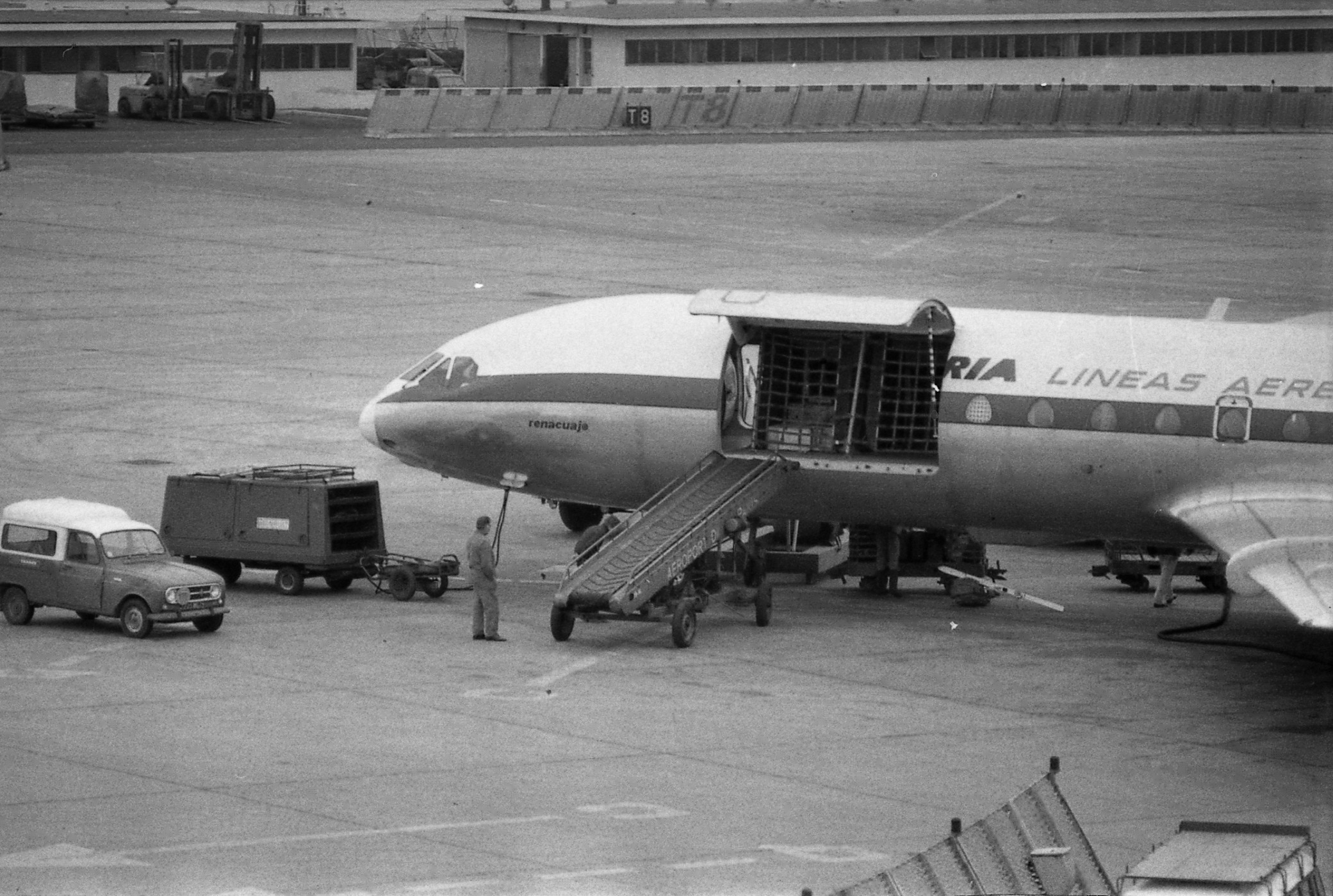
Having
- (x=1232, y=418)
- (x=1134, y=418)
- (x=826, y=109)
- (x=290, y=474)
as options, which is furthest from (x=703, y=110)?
(x=1232, y=418)

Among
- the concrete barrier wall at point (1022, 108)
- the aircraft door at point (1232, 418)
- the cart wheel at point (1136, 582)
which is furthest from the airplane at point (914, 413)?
the concrete barrier wall at point (1022, 108)

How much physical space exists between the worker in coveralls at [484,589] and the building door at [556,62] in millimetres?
94684

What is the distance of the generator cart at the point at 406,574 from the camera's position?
36.0 meters

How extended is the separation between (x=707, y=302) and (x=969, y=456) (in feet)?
15.5

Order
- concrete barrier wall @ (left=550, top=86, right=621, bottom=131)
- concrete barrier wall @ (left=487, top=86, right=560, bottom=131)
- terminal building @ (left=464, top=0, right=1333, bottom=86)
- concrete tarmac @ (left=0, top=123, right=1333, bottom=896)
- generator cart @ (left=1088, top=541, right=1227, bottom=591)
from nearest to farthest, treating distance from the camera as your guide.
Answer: concrete tarmac @ (left=0, top=123, right=1333, bottom=896), generator cart @ (left=1088, top=541, right=1227, bottom=591), concrete barrier wall @ (left=487, top=86, right=560, bottom=131), concrete barrier wall @ (left=550, top=86, right=621, bottom=131), terminal building @ (left=464, top=0, right=1333, bottom=86)

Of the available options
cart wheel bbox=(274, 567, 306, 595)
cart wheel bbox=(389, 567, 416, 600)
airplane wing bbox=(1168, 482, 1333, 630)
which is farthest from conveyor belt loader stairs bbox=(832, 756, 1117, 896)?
cart wheel bbox=(274, 567, 306, 595)

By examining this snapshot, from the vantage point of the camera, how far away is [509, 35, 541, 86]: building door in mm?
127438

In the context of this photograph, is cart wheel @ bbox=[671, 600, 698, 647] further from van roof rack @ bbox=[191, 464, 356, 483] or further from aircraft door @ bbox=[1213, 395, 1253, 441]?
aircraft door @ bbox=[1213, 395, 1253, 441]

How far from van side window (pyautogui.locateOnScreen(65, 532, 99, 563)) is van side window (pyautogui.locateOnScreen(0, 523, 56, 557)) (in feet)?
0.88

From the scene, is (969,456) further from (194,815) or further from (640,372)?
(194,815)

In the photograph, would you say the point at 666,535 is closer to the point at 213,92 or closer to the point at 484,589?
the point at 484,589

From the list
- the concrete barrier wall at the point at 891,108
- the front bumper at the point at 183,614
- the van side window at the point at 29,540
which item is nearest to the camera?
the front bumper at the point at 183,614

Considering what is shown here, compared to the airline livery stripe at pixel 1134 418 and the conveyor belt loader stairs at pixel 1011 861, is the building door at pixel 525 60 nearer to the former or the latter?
the airline livery stripe at pixel 1134 418

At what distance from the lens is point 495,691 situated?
2986 centimetres
